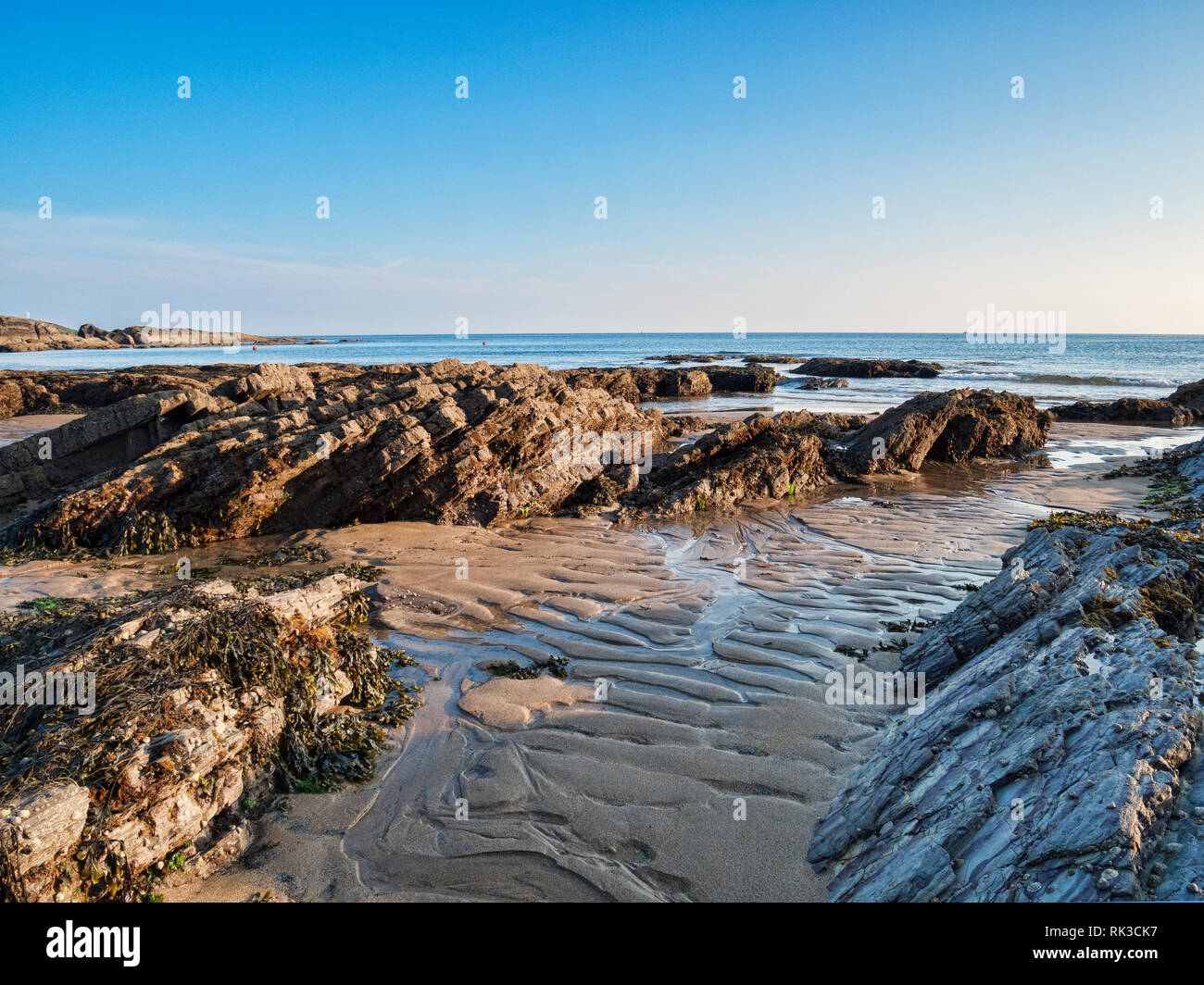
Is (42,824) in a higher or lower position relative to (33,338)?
lower

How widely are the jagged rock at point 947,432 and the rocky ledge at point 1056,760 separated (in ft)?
37.9

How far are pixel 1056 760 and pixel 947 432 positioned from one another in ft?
58.0

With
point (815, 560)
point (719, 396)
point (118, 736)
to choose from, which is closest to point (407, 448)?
point (815, 560)

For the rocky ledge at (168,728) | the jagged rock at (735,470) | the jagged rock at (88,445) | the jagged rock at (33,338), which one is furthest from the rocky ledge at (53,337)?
the rocky ledge at (168,728)

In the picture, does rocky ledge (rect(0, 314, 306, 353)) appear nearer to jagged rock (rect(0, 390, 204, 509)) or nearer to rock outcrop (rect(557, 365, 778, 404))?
rock outcrop (rect(557, 365, 778, 404))

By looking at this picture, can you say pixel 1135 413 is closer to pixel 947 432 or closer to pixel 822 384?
pixel 947 432

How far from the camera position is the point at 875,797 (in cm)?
428

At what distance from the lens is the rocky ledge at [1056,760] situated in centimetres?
288

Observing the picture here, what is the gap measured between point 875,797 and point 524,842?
2420 millimetres

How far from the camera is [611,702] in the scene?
21.2 ft

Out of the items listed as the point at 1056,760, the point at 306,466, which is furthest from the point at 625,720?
the point at 306,466

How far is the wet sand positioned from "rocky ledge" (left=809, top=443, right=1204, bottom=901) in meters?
0.69

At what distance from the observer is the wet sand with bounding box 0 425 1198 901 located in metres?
4.31

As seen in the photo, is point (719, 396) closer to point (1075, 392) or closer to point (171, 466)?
point (1075, 392)
